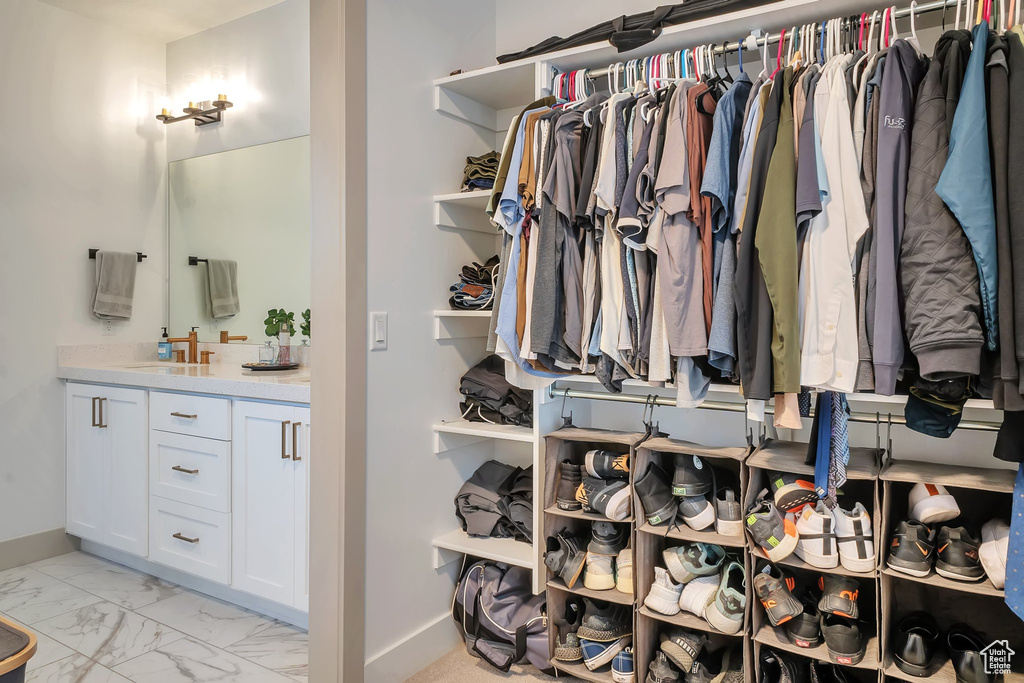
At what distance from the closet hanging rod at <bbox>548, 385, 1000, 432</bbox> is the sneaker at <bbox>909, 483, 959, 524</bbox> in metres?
0.17

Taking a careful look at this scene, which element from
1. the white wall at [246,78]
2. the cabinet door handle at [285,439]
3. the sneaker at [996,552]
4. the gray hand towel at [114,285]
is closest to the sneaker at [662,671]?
the sneaker at [996,552]

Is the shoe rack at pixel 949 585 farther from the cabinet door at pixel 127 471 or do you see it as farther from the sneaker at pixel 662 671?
the cabinet door at pixel 127 471

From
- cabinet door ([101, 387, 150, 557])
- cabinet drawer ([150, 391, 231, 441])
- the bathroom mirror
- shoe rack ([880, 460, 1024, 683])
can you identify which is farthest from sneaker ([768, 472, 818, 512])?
cabinet door ([101, 387, 150, 557])

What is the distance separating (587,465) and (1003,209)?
123 centimetres

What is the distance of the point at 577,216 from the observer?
1.70 meters

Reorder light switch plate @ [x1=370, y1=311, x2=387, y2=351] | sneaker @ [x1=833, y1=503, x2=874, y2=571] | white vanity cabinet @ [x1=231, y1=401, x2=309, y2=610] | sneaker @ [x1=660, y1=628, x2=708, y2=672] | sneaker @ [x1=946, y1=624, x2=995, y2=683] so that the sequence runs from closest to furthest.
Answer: sneaker @ [x1=946, y1=624, x2=995, y2=683] < sneaker @ [x1=833, y1=503, x2=874, y2=571] < sneaker @ [x1=660, y1=628, x2=708, y2=672] < light switch plate @ [x1=370, y1=311, x2=387, y2=351] < white vanity cabinet @ [x1=231, y1=401, x2=309, y2=610]

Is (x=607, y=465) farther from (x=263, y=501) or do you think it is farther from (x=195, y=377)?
(x=195, y=377)

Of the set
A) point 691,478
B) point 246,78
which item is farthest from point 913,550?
point 246,78

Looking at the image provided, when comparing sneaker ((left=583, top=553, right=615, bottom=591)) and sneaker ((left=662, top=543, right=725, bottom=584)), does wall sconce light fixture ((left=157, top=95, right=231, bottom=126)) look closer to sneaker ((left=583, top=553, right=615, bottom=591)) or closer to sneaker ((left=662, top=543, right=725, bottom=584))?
sneaker ((left=583, top=553, right=615, bottom=591))

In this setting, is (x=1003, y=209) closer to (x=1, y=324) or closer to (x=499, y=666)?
(x=499, y=666)

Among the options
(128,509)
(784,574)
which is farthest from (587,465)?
(128,509)

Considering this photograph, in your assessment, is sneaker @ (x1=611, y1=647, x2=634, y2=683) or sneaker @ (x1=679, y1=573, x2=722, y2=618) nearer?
sneaker @ (x1=679, y1=573, x2=722, y2=618)

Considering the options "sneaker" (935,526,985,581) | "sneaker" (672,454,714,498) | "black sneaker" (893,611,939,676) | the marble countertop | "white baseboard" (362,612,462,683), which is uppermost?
the marble countertop

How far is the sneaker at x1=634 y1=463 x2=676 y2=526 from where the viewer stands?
1.88 m
